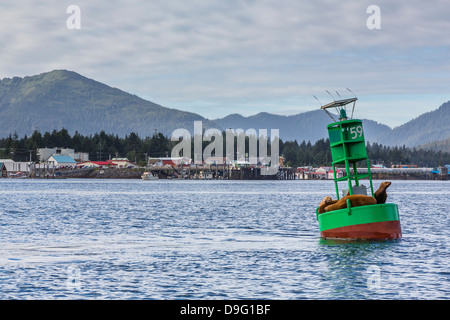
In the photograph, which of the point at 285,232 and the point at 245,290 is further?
the point at 285,232

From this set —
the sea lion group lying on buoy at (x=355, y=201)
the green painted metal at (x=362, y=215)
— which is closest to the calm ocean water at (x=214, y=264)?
the green painted metal at (x=362, y=215)

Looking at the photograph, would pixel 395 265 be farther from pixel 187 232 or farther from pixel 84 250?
Answer: pixel 187 232

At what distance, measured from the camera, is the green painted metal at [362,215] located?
4083 centimetres

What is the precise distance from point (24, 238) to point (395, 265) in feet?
97.1

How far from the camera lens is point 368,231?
4184 centimetres

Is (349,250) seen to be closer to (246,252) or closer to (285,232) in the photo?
(246,252)

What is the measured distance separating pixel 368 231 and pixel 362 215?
4.73 ft

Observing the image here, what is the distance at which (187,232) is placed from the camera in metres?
57.5

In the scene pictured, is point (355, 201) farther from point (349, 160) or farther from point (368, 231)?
point (349, 160)

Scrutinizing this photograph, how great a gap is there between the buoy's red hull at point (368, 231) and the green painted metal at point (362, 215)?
27 cm

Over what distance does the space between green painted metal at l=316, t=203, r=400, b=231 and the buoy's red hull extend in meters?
0.27
